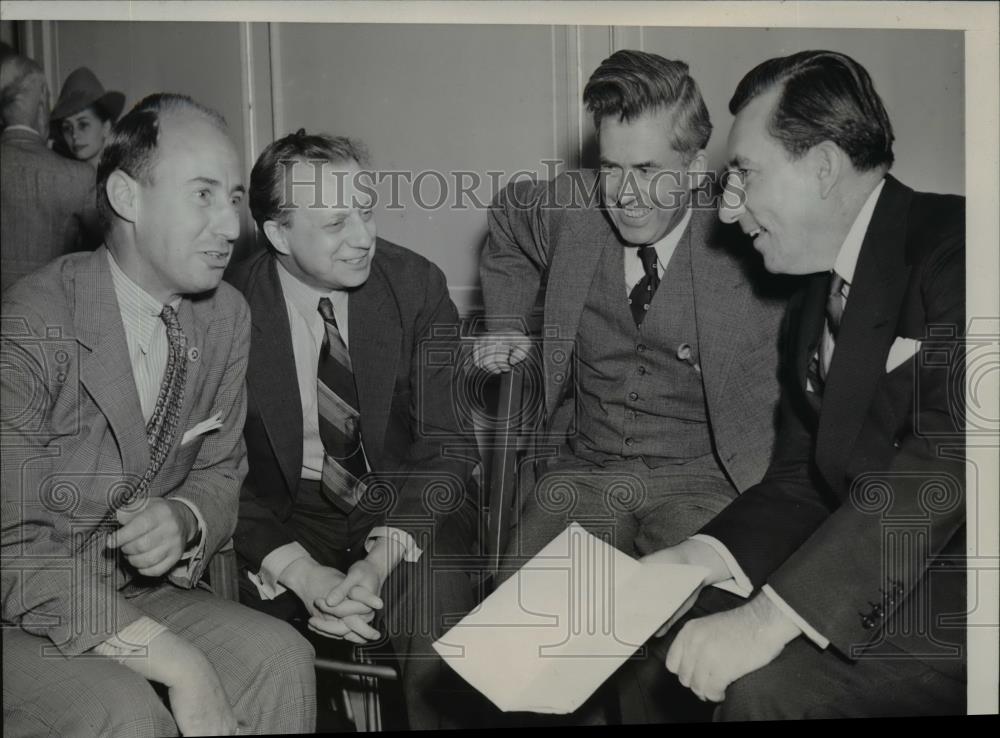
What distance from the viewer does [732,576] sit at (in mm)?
2275

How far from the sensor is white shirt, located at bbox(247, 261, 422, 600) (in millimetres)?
2262

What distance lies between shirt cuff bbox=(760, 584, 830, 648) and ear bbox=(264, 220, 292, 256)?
125 cm

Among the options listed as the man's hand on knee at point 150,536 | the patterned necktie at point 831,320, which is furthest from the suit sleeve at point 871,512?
the man's hand on knee at point 150,536

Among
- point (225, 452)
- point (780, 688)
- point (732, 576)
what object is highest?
point (225, 452)

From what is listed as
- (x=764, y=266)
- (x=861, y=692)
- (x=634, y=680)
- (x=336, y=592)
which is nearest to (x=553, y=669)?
(x=634, y=680)

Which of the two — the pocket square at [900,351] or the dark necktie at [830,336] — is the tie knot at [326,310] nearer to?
the dark necktie at [830,336]

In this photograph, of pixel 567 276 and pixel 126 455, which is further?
pixel 567 276

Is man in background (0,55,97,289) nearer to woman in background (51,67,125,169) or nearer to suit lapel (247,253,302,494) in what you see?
woman in background (51,67,125,169)

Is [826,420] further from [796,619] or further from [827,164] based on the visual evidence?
[827,164]

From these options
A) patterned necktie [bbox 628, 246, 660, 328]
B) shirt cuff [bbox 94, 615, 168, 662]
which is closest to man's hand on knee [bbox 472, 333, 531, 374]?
patterned necktie [bbox 628, 246, 660, 328]

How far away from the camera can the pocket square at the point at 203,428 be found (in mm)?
2232

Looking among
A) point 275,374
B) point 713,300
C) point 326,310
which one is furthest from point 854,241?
point 275,374

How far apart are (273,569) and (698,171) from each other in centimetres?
124

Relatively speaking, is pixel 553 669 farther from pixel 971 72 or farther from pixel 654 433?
pixel 971 72
